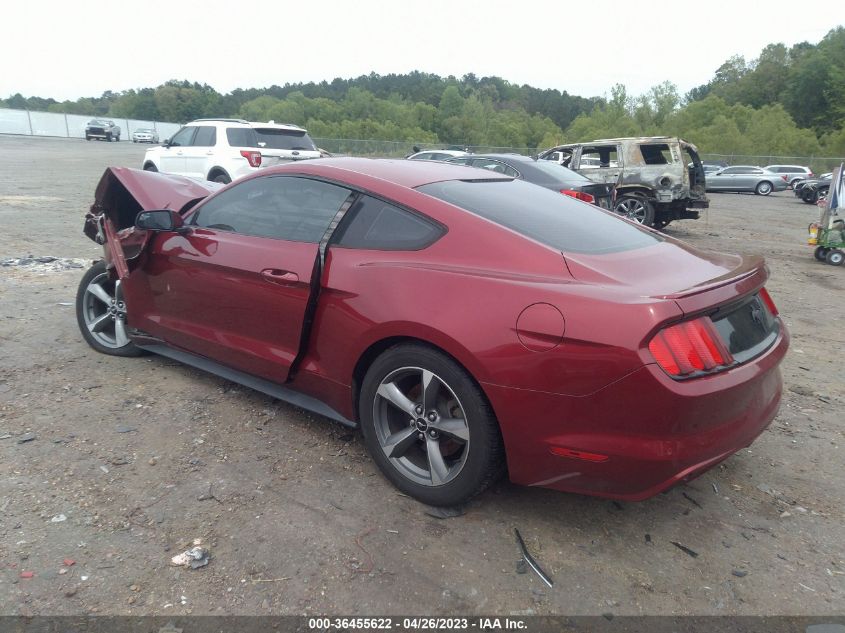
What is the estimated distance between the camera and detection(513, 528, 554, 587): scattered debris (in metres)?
2.50

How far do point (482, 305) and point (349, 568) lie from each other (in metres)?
1.18

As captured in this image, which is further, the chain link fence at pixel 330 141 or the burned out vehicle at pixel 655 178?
the chain link fence at pixel 330 141

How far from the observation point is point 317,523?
2.79m

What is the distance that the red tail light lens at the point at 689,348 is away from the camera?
7.73 ft

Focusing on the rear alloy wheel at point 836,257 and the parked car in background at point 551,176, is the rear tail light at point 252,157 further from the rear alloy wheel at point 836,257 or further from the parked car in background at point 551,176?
the rear alloy wheel at point 836,257

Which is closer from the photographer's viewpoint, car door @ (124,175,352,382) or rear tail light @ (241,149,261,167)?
car door @ (124,175,352,382)

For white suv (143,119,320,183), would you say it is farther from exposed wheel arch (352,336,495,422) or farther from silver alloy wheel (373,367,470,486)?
silver alloy wheel (373,367,470,486)

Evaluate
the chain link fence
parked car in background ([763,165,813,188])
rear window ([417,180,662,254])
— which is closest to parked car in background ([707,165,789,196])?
parked car in background ([763,165,813,188])

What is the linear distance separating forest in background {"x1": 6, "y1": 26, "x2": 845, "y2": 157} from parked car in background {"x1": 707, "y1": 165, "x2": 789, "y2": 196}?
18.5m

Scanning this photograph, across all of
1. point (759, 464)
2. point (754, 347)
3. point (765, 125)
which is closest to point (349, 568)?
point (754, 347)

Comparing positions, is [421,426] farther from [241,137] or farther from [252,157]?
[241,137]

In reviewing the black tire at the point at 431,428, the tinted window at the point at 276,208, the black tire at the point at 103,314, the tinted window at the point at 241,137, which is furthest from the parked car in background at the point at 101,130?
the black tire at the point at 431,428

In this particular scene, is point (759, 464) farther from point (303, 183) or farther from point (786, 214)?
point (786, 214)

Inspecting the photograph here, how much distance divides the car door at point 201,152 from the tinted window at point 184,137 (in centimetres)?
15
